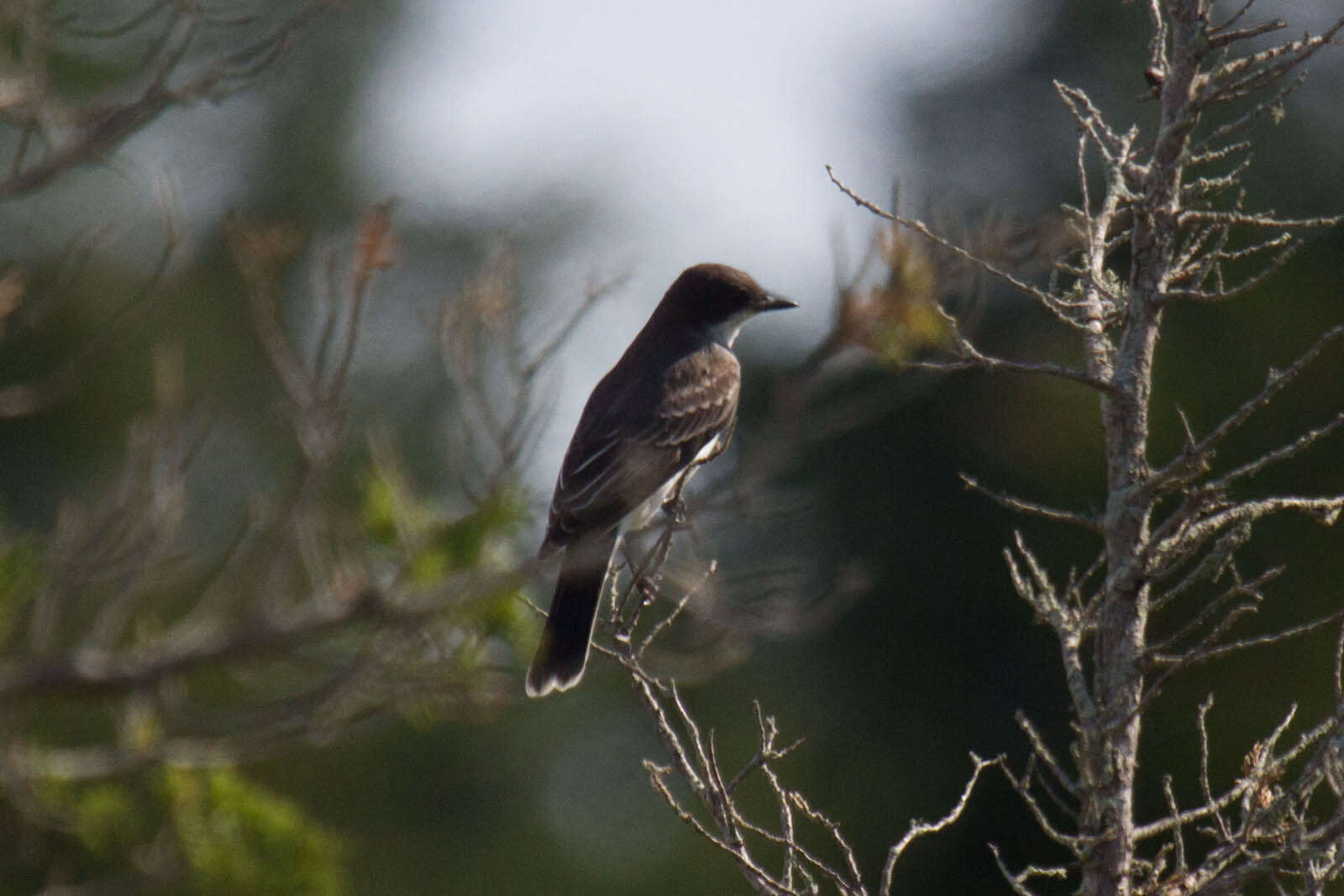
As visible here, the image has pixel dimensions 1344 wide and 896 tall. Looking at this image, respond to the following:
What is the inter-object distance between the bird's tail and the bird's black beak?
1.76 meters

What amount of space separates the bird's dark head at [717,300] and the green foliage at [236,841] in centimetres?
253

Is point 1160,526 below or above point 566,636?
above

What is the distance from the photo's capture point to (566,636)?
556 cm

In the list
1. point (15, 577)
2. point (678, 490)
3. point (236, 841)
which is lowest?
point (236, 841)

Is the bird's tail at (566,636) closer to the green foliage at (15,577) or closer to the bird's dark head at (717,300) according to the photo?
the green foliage at (15,577)

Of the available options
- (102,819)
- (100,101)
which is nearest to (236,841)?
(102,819)

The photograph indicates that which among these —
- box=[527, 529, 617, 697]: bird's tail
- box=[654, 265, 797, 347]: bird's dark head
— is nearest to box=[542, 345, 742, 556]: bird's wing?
box=[654, 265, 797, 347]: bird's dark head

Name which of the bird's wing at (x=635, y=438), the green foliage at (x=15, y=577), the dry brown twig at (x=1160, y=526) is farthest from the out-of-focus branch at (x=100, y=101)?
the dry brown twig at (x=1160, y=526)

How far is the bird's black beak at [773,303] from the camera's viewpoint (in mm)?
7094

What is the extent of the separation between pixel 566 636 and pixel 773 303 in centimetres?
209

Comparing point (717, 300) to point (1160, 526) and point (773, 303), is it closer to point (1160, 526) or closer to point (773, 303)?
point (773, 303)

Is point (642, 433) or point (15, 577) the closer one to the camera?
point (15, 577)

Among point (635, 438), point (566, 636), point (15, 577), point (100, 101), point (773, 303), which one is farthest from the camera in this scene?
point (773, 303)

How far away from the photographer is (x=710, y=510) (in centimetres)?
382
